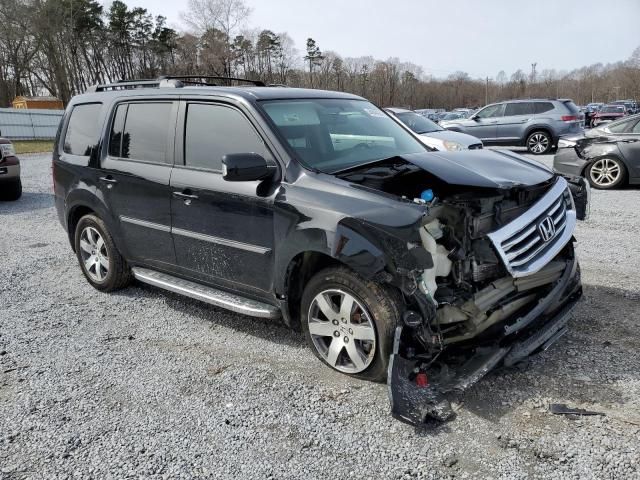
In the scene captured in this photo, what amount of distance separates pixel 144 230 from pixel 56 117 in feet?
106

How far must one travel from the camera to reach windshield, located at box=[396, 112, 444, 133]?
1145 centimetres

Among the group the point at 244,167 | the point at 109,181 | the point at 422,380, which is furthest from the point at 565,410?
the point at 109,181

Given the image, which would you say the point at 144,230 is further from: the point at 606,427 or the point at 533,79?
the point at 533,79

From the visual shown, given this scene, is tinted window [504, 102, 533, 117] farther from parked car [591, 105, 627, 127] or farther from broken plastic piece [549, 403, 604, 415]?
broken plastic piece [549, 403, 604, 415]

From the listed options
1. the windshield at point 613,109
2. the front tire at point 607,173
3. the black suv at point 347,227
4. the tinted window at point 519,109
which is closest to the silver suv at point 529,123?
the tinted window at point 519,109

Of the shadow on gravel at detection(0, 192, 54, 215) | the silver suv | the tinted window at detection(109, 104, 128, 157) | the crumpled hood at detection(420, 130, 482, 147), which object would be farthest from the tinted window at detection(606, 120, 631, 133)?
→ the shadow on gravel at detection(0, 192, 54, 215)

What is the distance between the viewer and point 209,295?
408cm

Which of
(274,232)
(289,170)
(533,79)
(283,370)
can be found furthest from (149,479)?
(533,79)

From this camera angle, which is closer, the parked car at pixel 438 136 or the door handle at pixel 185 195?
the door handle at pixel 185 195

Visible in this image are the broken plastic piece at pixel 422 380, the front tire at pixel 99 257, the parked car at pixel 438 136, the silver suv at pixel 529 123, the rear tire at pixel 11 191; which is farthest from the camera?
the silver suv at pixel 529 123

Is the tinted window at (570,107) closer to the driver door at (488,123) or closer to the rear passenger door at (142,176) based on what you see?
the driver door at (488,123)

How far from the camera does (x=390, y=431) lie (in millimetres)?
2883

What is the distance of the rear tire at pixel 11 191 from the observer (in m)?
10.5

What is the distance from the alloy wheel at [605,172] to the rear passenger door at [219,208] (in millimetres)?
8734
